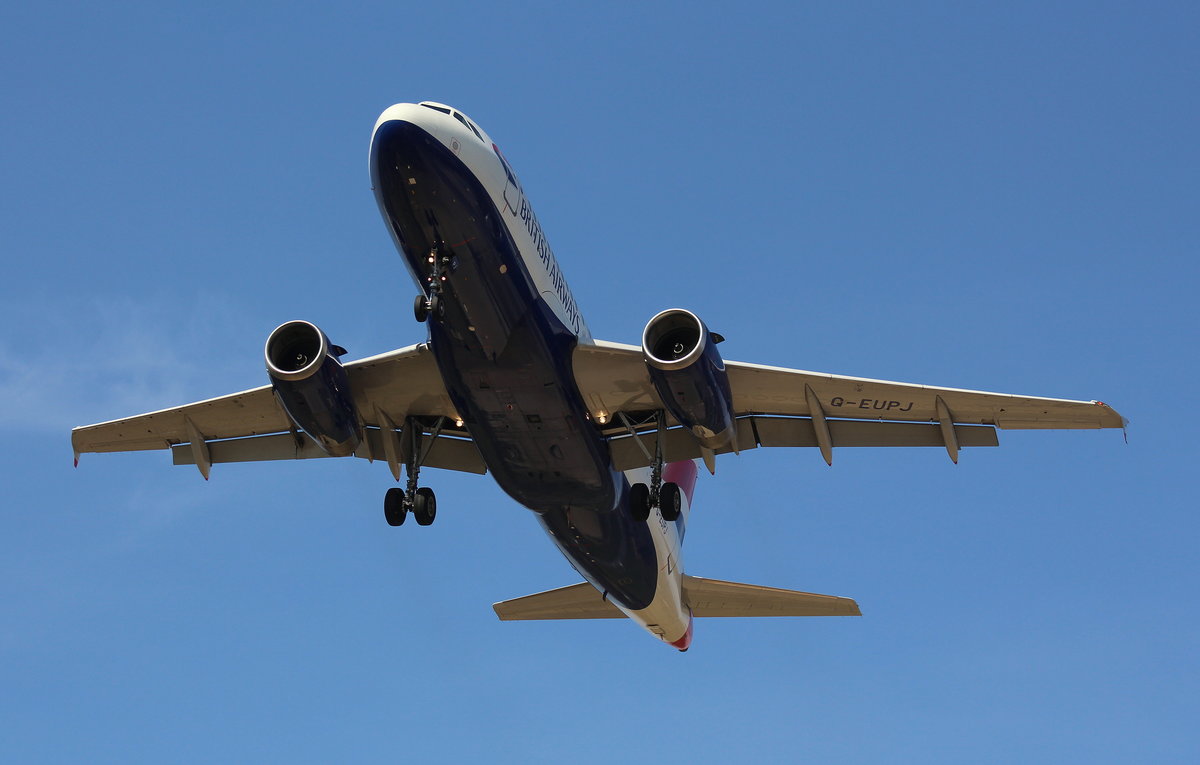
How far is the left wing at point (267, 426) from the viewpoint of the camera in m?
22.7

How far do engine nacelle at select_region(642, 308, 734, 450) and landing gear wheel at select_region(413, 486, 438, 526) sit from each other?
17.8 feet

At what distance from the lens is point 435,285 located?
18578 millimetres

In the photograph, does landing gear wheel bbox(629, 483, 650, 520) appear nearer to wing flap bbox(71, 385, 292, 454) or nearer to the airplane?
the airplane

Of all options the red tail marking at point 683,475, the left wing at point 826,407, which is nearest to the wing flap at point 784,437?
the left wing at point 826,407

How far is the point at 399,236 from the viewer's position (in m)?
18.8

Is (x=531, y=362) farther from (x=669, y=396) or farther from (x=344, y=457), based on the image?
(x=344, y=457)

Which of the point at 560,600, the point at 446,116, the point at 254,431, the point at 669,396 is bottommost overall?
the point at 560,600

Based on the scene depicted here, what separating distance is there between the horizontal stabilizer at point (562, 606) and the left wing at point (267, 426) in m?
5.54

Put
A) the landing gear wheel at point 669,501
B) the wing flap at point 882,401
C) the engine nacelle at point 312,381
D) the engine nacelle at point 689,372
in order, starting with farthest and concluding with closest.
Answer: the landing gear wheel at point 669,501 → the engine nacelle at point 312,381 → the wing flap at point 882,401 → the engine nacelle at point 689,372

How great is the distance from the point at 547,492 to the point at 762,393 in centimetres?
415

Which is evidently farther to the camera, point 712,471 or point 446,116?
point 712,471

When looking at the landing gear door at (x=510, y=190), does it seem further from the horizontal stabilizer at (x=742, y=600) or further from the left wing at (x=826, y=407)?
the horizontal stabilizer at (x=742, y=600)

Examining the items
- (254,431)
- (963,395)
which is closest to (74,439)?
(254,431)

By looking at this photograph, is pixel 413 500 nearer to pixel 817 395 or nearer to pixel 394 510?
pixel 394 510
